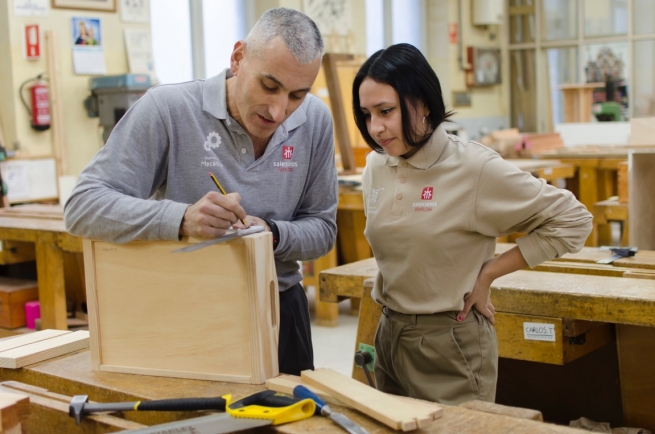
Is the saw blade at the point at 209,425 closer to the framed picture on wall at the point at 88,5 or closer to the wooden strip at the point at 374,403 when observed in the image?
the wooden strip at the point at 374,403

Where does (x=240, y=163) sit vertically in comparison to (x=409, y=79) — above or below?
below

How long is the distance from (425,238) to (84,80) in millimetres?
4190

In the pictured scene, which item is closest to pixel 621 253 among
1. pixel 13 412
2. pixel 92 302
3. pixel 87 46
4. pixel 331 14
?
pixel 92 302

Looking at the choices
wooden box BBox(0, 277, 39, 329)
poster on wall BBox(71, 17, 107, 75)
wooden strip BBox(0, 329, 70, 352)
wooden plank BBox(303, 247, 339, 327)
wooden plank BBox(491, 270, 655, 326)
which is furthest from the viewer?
poster on wall BBox(71, 17, 107, 75)

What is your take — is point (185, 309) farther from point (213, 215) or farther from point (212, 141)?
point (212, 141)

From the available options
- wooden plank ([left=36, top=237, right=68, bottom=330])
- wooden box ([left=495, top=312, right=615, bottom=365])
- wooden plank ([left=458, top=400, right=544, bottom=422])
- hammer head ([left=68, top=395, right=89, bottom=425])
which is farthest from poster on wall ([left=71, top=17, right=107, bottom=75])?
wooden plank ([left=458, top=400, right=544, bottom=422])

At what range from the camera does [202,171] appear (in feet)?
5.45

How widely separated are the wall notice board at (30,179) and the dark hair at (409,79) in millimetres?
3716

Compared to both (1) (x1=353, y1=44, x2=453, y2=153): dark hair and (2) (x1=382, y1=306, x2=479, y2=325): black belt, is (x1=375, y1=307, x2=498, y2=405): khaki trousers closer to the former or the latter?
(2) (x1=382, y1=306, x2=479, y2=325): black belt

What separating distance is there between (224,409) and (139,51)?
4.70m

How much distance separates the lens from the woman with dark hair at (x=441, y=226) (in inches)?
65.9

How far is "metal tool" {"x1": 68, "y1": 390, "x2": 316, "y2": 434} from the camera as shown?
4.04 ft

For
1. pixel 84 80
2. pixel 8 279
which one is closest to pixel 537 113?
pixel 84 80

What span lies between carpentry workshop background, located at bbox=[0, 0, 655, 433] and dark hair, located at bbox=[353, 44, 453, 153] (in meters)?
0.47
